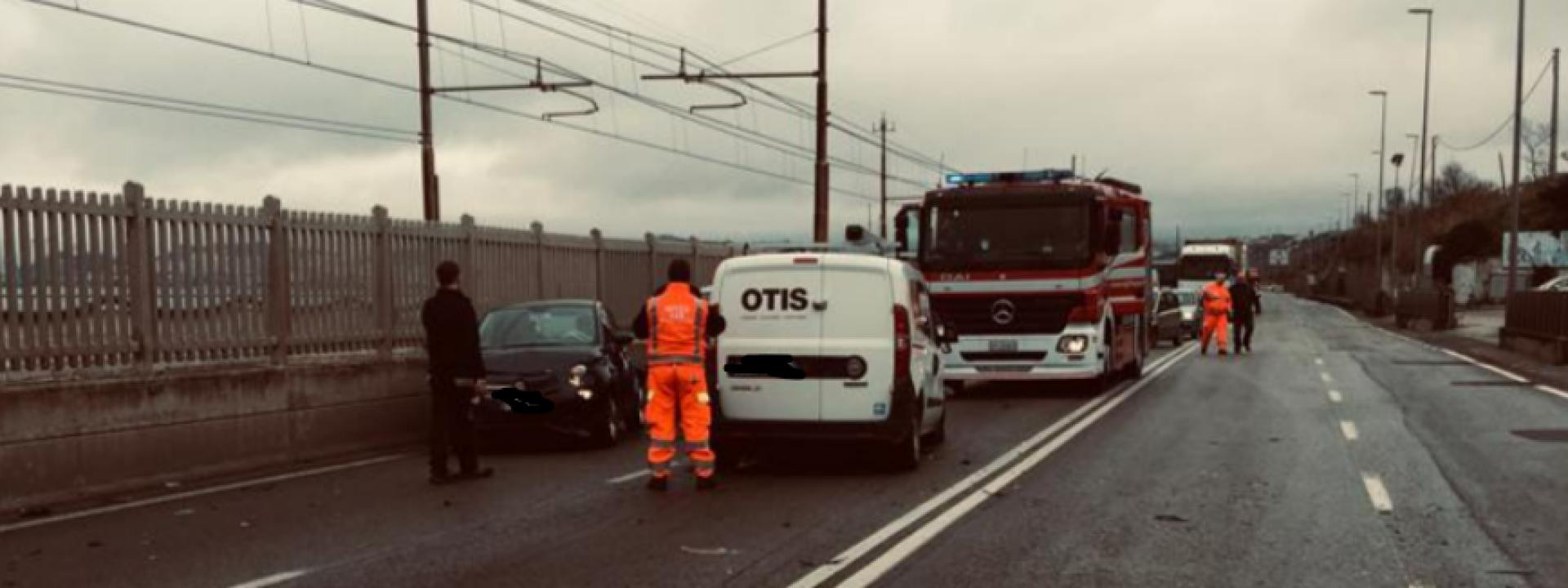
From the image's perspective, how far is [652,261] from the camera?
2380 centimetres

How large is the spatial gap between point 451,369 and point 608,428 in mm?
2646

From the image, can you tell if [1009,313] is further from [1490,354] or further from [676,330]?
[1490,354]

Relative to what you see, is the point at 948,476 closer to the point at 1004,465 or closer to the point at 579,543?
the point at 1004,465

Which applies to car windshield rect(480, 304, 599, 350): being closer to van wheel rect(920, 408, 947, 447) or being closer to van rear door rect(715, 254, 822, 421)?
van rear door rect(715, 254, 822, 421)

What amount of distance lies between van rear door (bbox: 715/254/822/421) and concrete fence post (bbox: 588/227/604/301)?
30.4 ft

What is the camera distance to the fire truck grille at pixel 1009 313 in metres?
19.7

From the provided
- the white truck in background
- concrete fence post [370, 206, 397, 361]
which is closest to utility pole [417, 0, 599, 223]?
concrete fence post [370, 206, 397, 361]

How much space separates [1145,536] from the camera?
28.4 ft

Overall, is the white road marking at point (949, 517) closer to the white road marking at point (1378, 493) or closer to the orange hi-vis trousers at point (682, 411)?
the orange hi-vis trousers at point (682, 411)

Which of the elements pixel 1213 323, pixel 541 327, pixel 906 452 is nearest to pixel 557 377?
pixel 541 327

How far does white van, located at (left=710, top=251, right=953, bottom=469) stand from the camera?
11.6 m

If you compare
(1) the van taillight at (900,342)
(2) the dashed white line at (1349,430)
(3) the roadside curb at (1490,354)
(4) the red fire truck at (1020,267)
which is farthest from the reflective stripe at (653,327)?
(3) the roadside curb at (1490,354)

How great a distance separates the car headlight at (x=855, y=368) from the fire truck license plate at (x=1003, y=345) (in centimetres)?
871

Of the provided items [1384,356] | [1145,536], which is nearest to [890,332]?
[1145,536]
